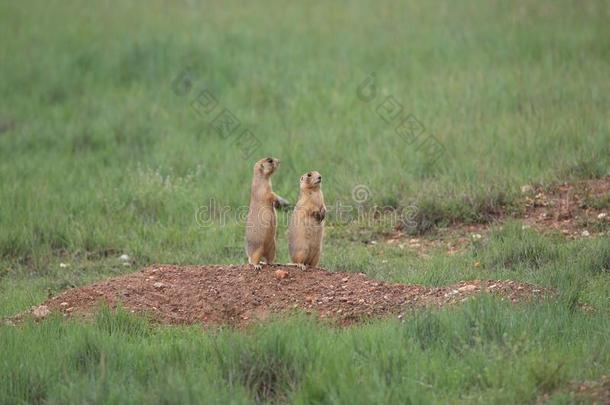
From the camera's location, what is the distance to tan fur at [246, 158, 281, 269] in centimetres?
911

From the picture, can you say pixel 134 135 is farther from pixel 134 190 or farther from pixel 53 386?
pixel 53 386

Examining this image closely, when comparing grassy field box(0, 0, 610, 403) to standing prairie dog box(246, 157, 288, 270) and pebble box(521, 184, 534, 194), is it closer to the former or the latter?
pebble box(521, 184, 534, 194)

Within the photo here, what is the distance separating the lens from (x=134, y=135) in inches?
563

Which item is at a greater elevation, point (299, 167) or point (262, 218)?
point (299, 167)

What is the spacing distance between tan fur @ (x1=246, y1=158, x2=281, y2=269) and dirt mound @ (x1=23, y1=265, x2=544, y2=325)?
0.24 m

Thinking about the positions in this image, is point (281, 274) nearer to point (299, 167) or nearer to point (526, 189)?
point (526, 189)

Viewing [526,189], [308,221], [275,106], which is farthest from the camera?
[275,106]

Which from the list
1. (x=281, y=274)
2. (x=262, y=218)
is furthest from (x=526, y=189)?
(x=281, y=274)

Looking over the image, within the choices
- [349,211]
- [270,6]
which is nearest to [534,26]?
[270,6]

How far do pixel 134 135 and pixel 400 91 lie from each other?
3993 mm

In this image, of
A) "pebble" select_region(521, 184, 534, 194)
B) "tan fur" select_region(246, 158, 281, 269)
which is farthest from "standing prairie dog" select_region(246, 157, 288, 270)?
"pebble" select_region(521, 184, 534, 194)

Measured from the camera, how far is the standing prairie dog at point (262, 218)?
911 centimetres

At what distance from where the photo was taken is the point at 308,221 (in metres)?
9.10

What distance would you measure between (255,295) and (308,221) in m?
1.01
